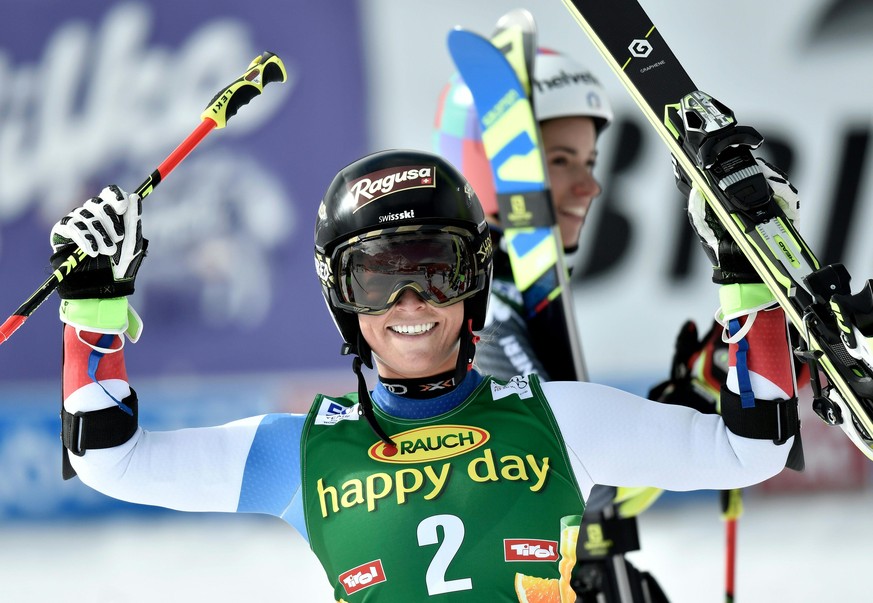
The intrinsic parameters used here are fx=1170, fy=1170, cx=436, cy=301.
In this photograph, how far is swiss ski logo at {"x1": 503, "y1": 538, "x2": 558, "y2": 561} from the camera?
235cm

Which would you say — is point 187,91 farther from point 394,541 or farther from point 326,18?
point 394,541

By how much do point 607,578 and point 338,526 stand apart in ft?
5.12

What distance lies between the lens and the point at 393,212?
2.46 m

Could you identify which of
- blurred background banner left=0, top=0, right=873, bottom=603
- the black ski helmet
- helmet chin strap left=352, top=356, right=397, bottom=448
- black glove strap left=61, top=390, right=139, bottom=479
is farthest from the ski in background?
blurred background banner left=0, top=0, right=873, bottom=603

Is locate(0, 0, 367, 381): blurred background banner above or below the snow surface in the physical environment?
above

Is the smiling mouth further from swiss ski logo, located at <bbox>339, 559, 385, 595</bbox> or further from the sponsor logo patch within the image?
swiss ski logo, located at <bbox>339, 559, 385, 595</bbox>

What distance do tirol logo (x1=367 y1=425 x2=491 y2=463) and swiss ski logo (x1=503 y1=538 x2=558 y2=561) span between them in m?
0.22

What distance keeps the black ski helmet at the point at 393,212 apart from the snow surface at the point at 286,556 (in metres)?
3.28

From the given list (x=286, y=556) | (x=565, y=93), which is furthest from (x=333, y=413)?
(x=286, y=556)

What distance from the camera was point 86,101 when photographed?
24.4ft

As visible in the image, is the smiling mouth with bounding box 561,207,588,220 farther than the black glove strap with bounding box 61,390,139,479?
Yes

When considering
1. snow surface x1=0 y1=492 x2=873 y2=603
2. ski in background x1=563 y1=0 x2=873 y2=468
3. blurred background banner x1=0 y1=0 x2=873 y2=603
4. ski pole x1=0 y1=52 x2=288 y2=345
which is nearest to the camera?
ski in background x1=563 y1=0 x2=873 y2=468

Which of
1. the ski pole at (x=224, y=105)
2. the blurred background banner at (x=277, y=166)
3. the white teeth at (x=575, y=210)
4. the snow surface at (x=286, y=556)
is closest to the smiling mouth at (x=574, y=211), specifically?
the white teeth at (x=575, y=210)

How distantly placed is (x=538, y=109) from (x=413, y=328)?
5.23ft
